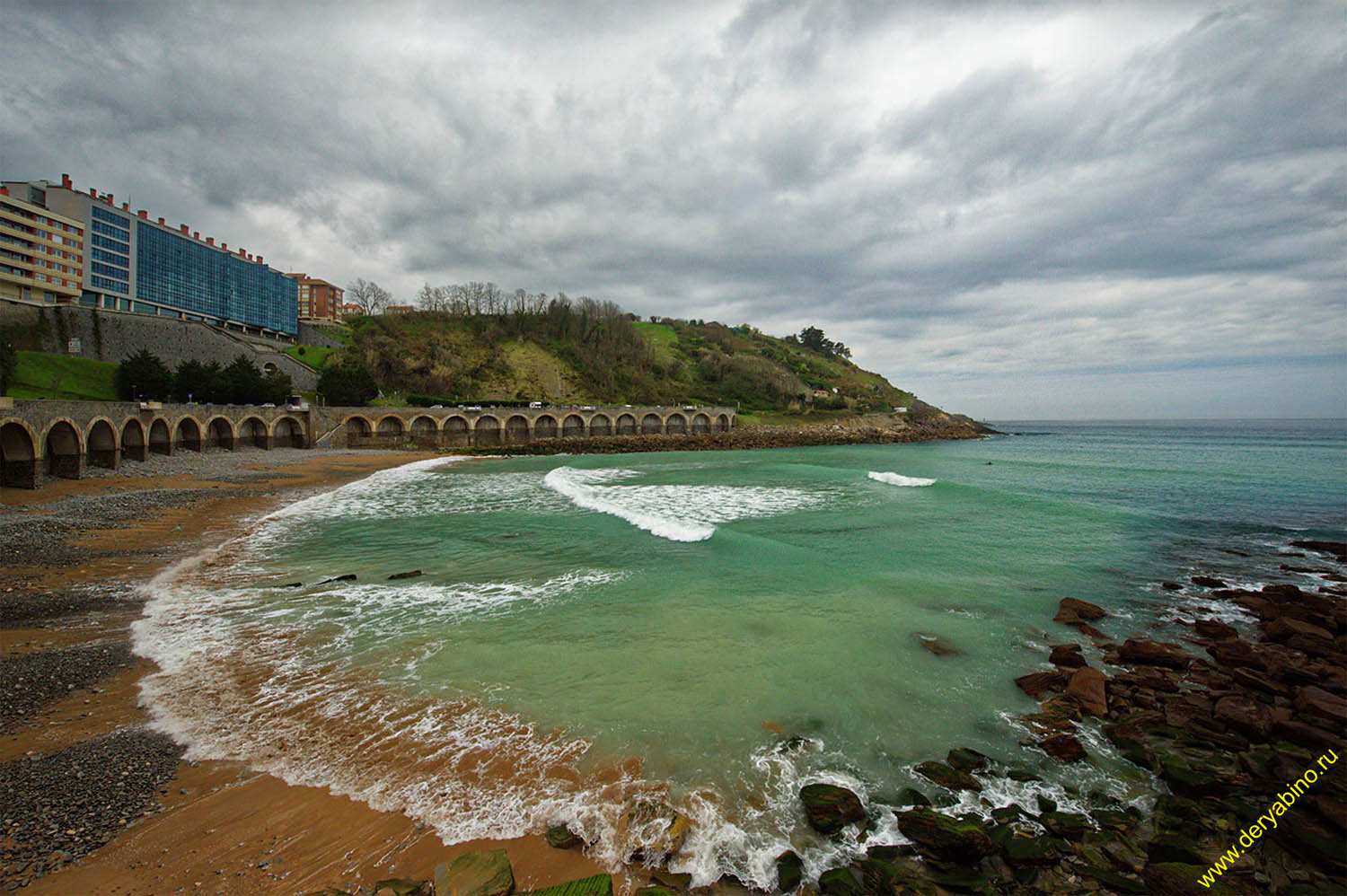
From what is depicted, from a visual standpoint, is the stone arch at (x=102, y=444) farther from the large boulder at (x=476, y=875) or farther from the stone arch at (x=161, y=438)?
the large boulder at (x=476, y=875)

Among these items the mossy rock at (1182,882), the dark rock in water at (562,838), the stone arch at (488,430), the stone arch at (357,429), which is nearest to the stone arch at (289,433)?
the stone arch at (357,429)

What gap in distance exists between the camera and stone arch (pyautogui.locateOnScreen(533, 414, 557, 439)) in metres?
62.4

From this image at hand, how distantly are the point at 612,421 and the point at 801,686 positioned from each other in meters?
62.2

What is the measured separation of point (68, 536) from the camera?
1278 cm

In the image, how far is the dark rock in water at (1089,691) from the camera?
644 centimetres

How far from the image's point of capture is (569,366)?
90.1m

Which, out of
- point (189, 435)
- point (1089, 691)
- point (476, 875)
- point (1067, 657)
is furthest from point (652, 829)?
point (189, 435)

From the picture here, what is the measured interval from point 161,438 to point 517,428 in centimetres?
3337

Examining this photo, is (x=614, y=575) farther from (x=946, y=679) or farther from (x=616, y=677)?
(x=946, y=679)

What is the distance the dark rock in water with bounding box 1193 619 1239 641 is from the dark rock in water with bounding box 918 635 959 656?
4539mm

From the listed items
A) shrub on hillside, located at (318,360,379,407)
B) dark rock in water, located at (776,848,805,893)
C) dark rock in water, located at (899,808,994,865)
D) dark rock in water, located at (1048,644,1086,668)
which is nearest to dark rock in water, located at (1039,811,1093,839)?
dark rock in water, located at (899,808,994,865)

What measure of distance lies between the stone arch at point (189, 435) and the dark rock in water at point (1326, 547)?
5220 centimetres

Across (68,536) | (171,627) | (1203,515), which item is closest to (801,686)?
(171,627)

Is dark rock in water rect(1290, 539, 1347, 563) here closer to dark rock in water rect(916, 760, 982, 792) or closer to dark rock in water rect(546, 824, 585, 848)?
dark rock in water rect(916, 760, 982, 792)
